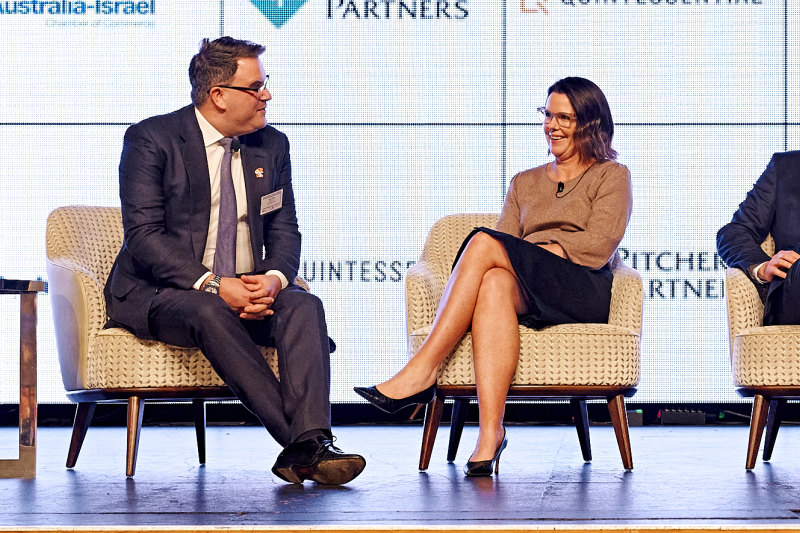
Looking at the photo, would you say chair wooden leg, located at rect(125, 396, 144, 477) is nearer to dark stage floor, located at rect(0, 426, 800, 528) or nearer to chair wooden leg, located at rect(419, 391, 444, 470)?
dark stage floor, located at rect(0, 426, 800, 528)

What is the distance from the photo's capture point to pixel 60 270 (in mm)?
2982

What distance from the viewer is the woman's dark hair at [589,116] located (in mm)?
3205

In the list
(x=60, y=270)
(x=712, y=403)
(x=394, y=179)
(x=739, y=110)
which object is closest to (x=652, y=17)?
(x=739, y=110)

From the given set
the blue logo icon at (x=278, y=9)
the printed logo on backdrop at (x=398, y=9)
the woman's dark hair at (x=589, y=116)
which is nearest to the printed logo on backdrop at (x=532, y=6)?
the printed logo on backdrop at (x=398, y=9)

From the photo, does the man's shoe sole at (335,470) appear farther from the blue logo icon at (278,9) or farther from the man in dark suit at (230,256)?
the blue logo icon at (278,9)

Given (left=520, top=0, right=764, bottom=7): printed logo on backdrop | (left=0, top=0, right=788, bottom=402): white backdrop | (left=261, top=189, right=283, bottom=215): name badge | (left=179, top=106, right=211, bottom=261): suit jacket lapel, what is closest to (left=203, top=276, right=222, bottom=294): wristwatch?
(left=179, top=106, right=211, bottom=261): suit jacket lapel

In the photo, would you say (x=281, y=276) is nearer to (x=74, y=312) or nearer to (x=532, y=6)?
(x=74, y=312)

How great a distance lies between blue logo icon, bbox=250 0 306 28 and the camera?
4.40m

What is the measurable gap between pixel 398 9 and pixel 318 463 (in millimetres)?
2440

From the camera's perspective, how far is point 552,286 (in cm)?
293

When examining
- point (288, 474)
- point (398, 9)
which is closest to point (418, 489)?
point (288, 474)

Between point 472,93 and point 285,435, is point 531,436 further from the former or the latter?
point 285,435

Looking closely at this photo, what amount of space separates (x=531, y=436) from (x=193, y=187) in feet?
5.81

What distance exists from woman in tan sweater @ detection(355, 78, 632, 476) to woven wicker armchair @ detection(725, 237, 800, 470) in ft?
1.17
